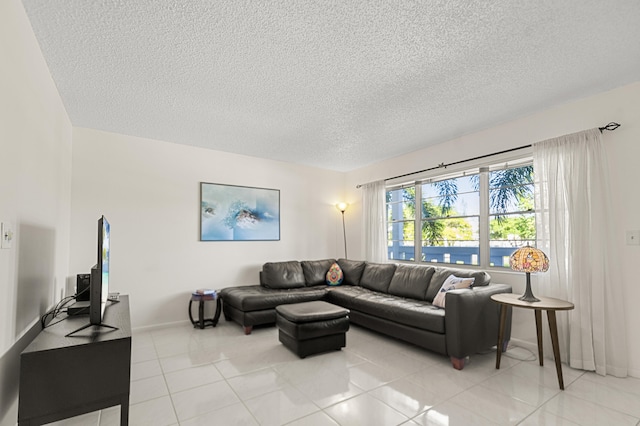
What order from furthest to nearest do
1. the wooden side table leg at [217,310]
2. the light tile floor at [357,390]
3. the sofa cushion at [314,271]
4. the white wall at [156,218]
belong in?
the sofa cushion at [314,271] < the wooden side table leg at [217,310] < the white wall at [156,218] < the light tile floor at [357,390]

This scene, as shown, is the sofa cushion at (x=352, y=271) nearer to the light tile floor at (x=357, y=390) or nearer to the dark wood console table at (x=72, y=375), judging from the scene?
the light tile floor at (x=357, y=390)

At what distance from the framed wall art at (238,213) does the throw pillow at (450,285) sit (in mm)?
2760

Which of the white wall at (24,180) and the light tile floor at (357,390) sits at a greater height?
the white wall at (24,180)

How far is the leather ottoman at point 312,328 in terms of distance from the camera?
3.06 meters

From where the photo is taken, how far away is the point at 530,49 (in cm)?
220

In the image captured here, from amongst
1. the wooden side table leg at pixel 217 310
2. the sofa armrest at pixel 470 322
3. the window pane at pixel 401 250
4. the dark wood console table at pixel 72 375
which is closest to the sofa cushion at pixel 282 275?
the wooden side table leg at pixel 217 310

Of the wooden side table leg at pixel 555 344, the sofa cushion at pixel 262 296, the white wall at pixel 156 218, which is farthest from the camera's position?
the sofa cushion at pixel 262 296

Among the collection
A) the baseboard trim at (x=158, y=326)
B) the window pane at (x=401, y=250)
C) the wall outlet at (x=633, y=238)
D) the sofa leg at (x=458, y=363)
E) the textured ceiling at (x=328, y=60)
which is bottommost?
the baseboard trim at (x=158, y=326)

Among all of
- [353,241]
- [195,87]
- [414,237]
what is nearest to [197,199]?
[195,87]

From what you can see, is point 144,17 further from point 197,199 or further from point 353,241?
point 353,241

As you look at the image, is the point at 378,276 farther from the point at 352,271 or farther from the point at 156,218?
the point at 156,218

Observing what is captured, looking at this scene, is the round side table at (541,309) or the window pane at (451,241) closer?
the round side table at (541,309)

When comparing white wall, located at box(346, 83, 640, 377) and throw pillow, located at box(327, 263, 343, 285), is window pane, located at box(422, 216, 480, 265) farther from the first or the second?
throw pillow, located at box(327, 263, 343, 285)

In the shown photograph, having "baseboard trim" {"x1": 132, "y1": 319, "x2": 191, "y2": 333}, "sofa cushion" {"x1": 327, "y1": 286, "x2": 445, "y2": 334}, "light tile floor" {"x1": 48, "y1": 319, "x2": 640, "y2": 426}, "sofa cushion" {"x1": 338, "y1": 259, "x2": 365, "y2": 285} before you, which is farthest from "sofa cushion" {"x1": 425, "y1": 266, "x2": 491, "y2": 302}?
"baseboard trim" {"x1": 132, "y1": 319, "x2": 191, "y2": 333}
